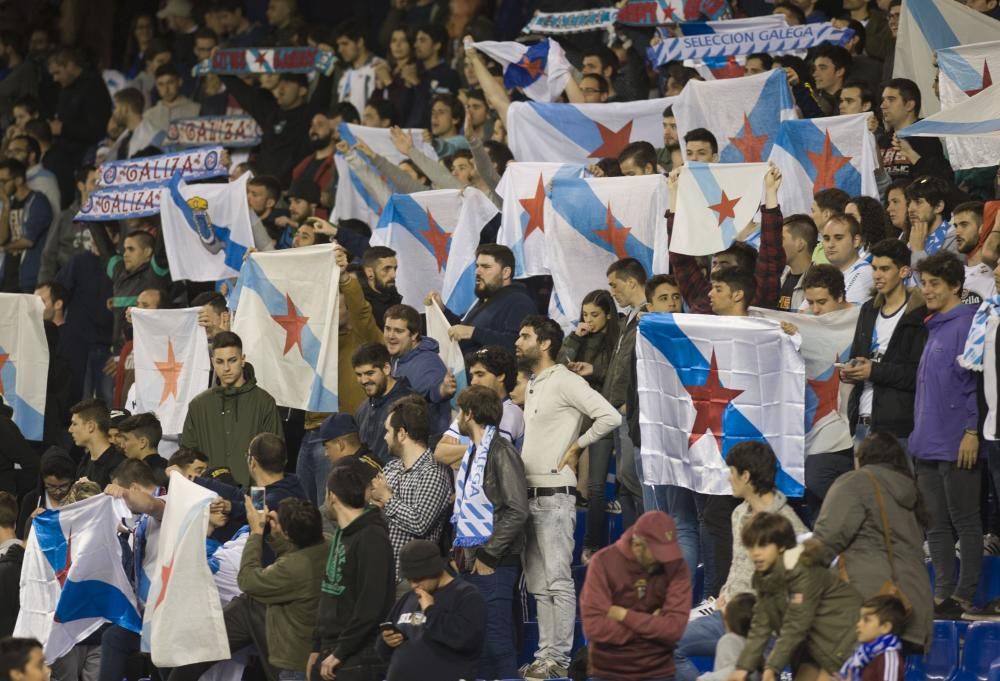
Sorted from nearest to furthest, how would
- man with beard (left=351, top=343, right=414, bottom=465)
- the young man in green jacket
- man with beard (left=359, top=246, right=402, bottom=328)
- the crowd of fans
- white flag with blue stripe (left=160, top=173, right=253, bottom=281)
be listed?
the crowd of fans
the young man in green jacket
man with beard (left=351, top=343, right=414, bottom=465)
man with beard (left=359, top=246, right=402, bottom=328)
white flag with blue stripe (left=160, top=173, right=253, bottom=281)

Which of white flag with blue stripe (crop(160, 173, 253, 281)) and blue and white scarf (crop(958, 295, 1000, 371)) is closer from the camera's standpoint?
blue and white scarf (crop(958, 295, 1000, 371))

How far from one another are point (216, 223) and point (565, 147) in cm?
296

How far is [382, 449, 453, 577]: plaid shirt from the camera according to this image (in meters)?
10.2

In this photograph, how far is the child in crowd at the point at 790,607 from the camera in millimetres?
8312

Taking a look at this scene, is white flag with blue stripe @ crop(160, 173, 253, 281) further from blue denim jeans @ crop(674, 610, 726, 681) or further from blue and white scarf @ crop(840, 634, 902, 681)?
blue and white scarf @ crop(840, 634, 902, 681)

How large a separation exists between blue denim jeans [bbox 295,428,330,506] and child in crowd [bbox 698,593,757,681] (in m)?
3.69

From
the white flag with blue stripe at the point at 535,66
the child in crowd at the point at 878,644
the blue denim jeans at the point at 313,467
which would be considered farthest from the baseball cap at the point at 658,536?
the white flag with blue stripe at the point at 535,66

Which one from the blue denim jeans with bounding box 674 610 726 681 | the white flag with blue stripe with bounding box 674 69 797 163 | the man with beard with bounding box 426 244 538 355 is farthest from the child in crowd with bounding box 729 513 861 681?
the white flag with blue stripe with bounding box 674 69 797 163

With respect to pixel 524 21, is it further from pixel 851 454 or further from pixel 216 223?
pixel 851 454

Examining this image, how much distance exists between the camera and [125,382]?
14.6 m

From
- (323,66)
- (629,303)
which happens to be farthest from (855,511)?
(323,66)

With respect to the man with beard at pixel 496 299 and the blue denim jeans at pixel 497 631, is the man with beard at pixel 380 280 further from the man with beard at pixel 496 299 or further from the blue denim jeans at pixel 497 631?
the blue denim jeans at pixel 497 631

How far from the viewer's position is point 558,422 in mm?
10484

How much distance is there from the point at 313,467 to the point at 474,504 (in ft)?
7.19
